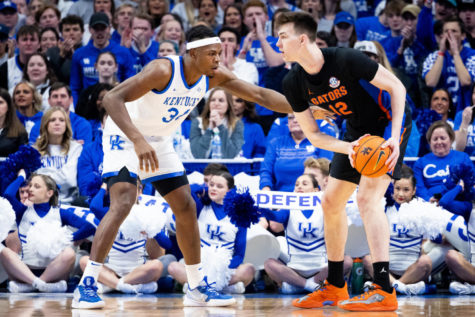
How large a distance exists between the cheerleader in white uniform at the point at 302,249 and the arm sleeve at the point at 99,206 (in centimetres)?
153

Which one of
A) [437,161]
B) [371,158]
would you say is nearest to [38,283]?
[371,158]

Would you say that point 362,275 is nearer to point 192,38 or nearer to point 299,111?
point 299,111

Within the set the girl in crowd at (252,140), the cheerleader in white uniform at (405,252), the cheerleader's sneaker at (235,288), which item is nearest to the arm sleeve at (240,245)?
the cheerleader's sneaker at (235,288)

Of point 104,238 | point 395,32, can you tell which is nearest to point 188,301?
point 104,238

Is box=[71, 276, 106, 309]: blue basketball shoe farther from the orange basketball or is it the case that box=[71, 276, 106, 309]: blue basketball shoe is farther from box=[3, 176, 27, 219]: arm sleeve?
box=[3, 176, 27, 219]: arm sleeve

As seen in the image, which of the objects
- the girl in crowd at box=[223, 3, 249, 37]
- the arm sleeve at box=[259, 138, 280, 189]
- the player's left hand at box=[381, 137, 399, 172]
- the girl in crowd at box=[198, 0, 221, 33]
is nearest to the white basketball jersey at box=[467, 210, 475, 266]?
the arm sleeve at box=[259, 138, 280, 189]

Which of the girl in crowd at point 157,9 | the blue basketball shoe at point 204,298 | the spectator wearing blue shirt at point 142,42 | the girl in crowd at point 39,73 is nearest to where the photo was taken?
the blue basketball shoe at point 204,298

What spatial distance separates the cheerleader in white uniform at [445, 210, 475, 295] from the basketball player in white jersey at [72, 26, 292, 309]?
232 cm

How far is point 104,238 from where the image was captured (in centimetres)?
522

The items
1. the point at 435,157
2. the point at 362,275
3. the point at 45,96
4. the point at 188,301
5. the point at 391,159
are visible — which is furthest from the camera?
the point at 45,96

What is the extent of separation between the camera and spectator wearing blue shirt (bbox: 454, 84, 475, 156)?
8312mm

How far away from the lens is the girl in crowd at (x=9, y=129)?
8492mm

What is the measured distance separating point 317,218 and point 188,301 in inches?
78.6

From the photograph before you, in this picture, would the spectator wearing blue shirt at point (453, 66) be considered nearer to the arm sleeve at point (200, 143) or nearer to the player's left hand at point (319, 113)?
the arm sleeve at point (200, 143)
